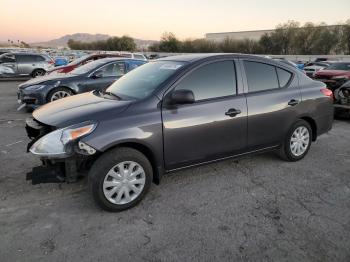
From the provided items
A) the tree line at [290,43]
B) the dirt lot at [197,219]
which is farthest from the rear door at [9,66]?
the tree line at [290,43]

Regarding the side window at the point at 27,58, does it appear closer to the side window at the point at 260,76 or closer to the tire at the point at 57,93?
the tire at the point at 57,93

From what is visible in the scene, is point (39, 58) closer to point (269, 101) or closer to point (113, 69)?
point (113, 69)

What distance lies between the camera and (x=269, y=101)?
4.60 meters

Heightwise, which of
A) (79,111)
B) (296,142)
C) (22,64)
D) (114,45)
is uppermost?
(114,45)

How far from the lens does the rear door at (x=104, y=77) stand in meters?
8.70

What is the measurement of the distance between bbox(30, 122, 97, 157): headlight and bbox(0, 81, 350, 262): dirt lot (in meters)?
0.69

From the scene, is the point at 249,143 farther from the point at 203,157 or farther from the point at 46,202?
the point at 46,202

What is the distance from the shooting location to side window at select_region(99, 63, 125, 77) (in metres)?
8.98

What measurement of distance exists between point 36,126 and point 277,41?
2343 inches

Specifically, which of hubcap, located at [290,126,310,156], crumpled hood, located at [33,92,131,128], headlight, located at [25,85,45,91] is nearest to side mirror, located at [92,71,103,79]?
headlight, located at [25,85,45,91]

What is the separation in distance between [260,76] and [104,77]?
17.5 feet

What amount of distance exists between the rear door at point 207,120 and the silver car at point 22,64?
15.8 meters

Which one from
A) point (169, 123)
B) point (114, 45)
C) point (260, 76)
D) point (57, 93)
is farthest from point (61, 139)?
point (114, 45)

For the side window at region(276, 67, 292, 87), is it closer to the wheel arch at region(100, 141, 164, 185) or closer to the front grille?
the wheel arch at region(100, 141, 164, 185)
